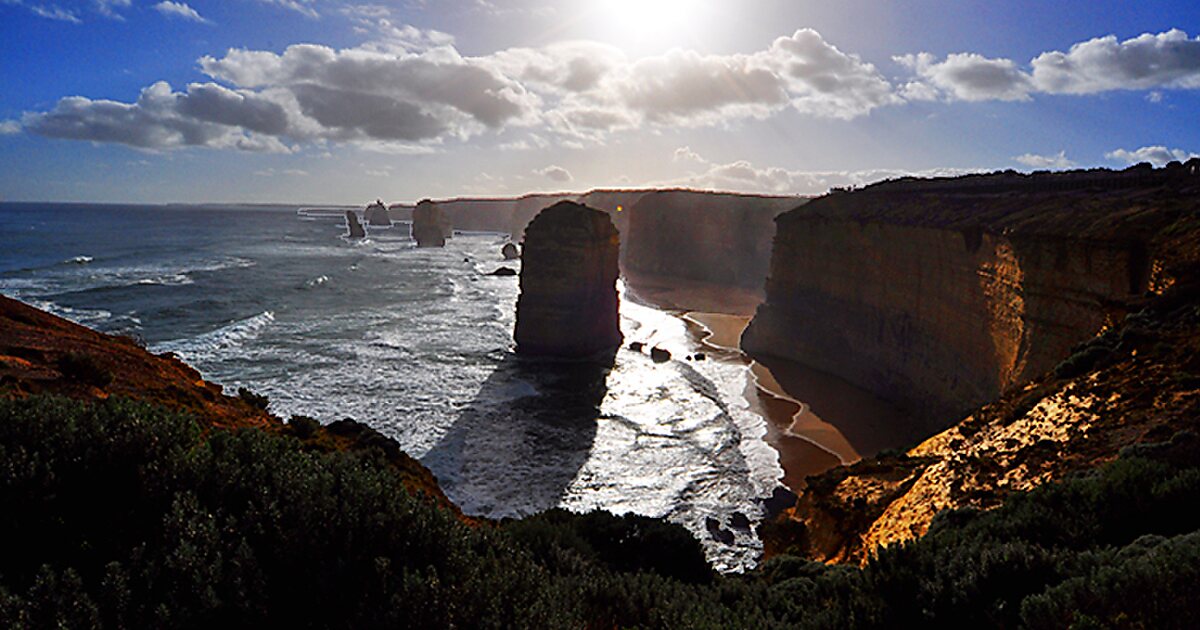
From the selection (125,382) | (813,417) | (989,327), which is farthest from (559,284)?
(125,382)

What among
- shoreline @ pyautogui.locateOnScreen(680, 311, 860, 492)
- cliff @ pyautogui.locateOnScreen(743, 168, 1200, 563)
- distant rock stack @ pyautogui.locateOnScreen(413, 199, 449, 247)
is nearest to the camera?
cliff @ pyautogui.locateOnScreen(743, 168, 1200, 563)

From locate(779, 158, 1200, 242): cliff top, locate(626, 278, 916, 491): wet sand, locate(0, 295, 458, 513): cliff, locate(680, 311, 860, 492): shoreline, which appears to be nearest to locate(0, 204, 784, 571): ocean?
locate(680, 311, 860, 492): shoreline

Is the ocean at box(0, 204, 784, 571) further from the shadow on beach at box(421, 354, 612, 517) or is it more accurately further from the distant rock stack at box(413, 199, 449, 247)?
the distant rock stack at box(413, 199, 449, 247)

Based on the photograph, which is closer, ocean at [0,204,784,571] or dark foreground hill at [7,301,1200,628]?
dark foreground hill at [7,301,1200,628]

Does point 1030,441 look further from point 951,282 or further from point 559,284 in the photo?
point 559,284

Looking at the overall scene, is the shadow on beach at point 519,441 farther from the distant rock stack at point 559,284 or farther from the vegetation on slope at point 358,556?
the vegetation on slope at point 358,556

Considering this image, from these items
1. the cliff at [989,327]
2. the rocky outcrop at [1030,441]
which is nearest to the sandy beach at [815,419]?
the cliff at [989,327]

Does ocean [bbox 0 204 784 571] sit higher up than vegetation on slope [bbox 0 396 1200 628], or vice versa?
vegetation on slope [bbox 0 396 1200 628]

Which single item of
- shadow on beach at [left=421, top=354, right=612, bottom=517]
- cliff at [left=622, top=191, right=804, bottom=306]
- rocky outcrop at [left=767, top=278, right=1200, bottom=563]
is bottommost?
shadow on beach at [left=421, top=354, right=612, bottom=517]
